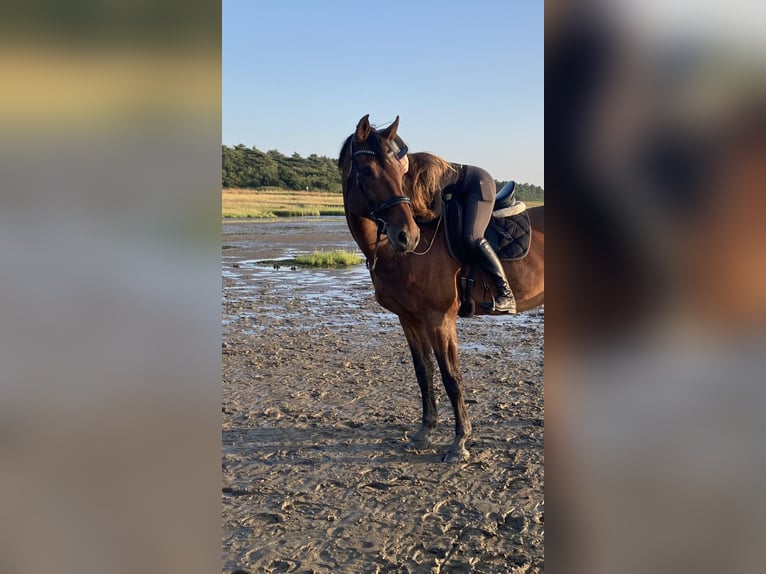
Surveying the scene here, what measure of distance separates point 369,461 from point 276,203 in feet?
149

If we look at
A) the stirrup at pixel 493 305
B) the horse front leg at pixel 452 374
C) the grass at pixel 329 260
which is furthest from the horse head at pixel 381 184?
the grass at pixel 329 260

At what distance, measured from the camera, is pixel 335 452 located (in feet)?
12.9

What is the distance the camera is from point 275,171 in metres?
55.9

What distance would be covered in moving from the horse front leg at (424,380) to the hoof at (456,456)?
0.24m

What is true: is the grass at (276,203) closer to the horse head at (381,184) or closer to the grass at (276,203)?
the grass at (276,203)

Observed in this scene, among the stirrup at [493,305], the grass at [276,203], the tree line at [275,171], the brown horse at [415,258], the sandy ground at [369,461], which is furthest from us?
the tree line at [275,171]

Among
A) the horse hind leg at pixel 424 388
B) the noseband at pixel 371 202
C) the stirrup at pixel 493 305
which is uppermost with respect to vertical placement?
the noseband at pixel 371 202

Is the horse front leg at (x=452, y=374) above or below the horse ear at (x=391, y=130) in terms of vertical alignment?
below

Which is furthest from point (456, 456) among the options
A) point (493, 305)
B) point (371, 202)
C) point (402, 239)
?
point (371, 202)

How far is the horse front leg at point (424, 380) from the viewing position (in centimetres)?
405
